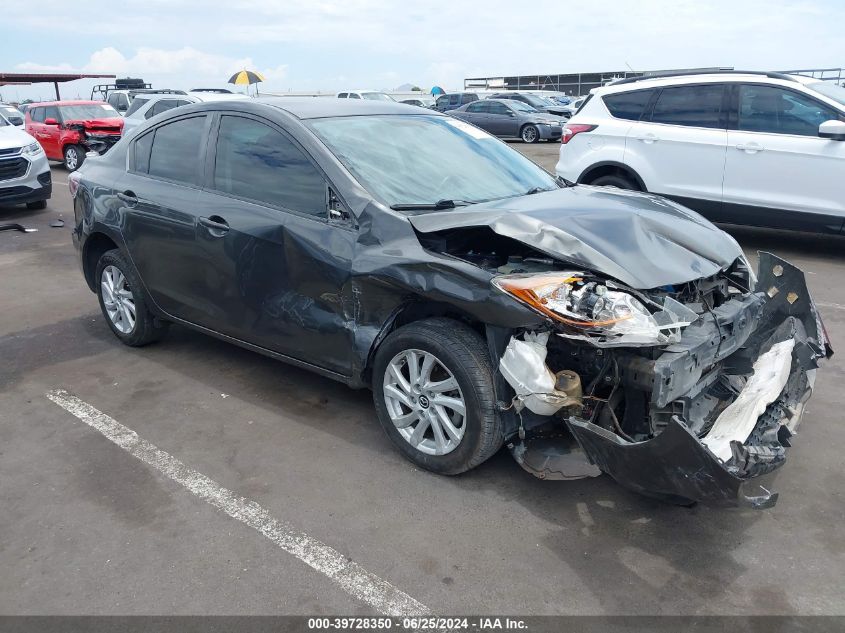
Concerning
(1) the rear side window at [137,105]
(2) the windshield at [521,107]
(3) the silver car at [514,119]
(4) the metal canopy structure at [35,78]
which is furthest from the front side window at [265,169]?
(4) the metal canopy structure at [35,78]

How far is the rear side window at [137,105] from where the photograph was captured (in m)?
16.4

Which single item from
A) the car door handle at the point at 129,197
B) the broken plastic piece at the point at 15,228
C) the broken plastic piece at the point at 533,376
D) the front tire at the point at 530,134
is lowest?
the broken plastic piece at the point at 15,228

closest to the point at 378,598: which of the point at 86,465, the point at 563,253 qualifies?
the point at 563,253

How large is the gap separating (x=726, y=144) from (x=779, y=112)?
0.57m

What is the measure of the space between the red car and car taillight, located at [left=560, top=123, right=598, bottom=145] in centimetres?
1141

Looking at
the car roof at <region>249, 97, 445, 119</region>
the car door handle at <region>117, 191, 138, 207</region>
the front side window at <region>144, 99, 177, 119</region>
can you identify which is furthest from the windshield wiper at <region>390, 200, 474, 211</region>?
the front side window at <region>144, 99, 177, 119</region>

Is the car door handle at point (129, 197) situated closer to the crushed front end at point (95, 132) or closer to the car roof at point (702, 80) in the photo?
the car roof at point (702, 80)

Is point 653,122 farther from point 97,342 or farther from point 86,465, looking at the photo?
point 86,465

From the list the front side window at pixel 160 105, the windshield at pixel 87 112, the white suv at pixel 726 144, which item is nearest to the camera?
the white suv at pixel 726 144

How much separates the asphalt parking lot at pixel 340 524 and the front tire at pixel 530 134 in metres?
18.5

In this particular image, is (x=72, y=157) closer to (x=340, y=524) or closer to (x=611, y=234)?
(x=340, y=524)

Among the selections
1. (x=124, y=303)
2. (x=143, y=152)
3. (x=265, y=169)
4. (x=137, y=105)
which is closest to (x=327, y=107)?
(x=265, y=169)

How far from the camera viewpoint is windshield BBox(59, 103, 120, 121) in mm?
17078

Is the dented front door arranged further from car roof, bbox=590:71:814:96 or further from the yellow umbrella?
the yellow umbrella
